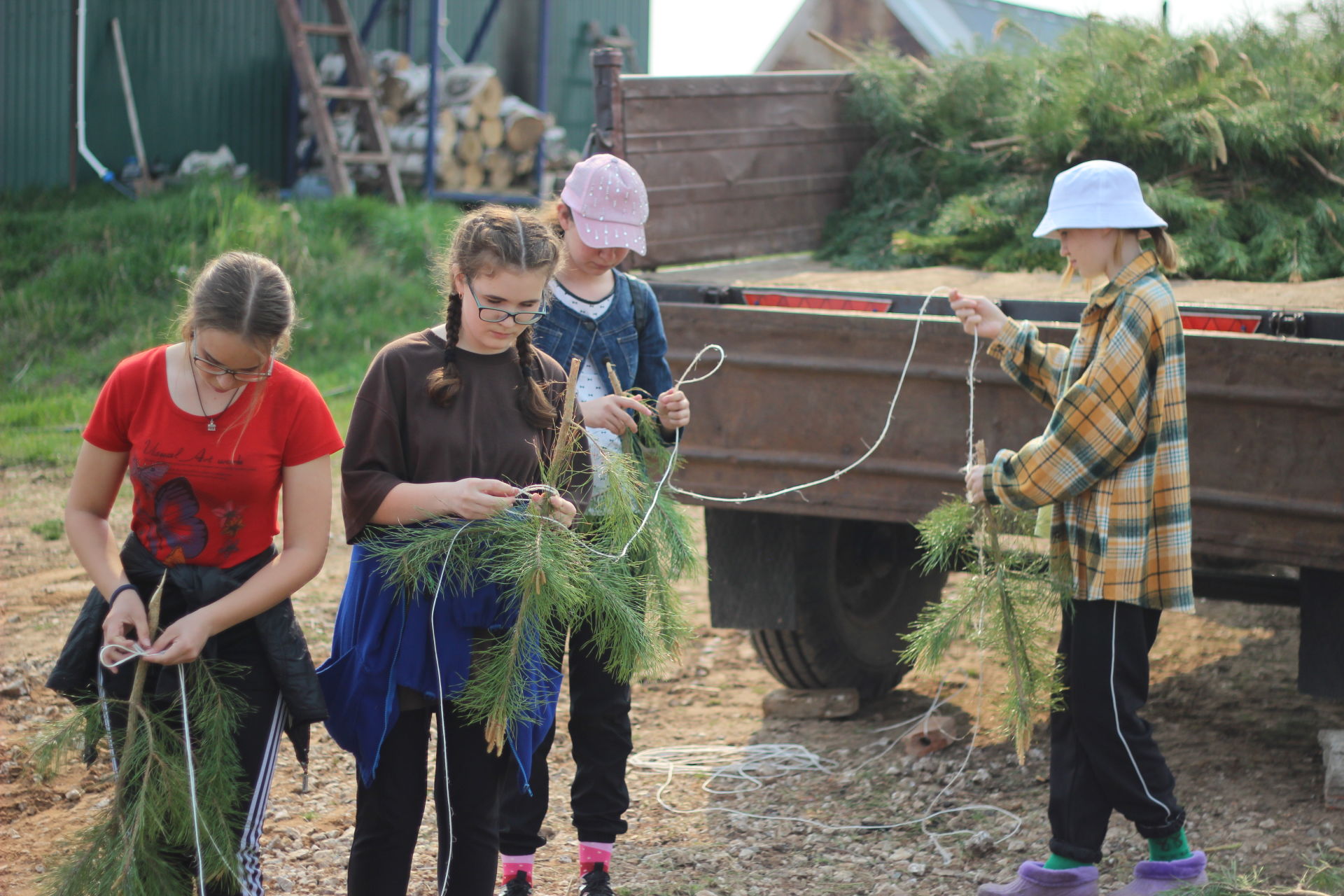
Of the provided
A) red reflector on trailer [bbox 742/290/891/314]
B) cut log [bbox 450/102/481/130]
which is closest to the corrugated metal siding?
cut log [bbox 450/102/481/130]

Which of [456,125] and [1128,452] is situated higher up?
[456,125]

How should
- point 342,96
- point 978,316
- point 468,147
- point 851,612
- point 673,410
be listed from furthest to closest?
point 468,147 < point 342,96 < point 851,612 < point 978,316 < point 673,410

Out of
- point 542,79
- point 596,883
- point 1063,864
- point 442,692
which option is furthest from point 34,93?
point 1063,864

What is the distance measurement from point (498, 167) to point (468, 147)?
1.37 ft

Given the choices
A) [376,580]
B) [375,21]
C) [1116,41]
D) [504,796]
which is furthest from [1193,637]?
[375,21]

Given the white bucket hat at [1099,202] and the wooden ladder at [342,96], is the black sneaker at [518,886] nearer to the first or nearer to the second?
the white bucket hat at [1099,202]

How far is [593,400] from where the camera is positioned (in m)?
3.00

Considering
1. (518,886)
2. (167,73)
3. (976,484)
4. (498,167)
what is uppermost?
(167,73)

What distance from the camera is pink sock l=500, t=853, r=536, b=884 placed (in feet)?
10.2

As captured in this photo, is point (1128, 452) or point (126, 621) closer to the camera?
point (126, 621)

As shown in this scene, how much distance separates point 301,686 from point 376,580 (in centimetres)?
25

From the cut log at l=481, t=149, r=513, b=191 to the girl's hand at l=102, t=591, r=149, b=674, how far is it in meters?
11.7

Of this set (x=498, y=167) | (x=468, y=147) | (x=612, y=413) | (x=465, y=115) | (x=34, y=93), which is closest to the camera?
(x=612, y=413)

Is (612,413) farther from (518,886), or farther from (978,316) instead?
(518,886)
